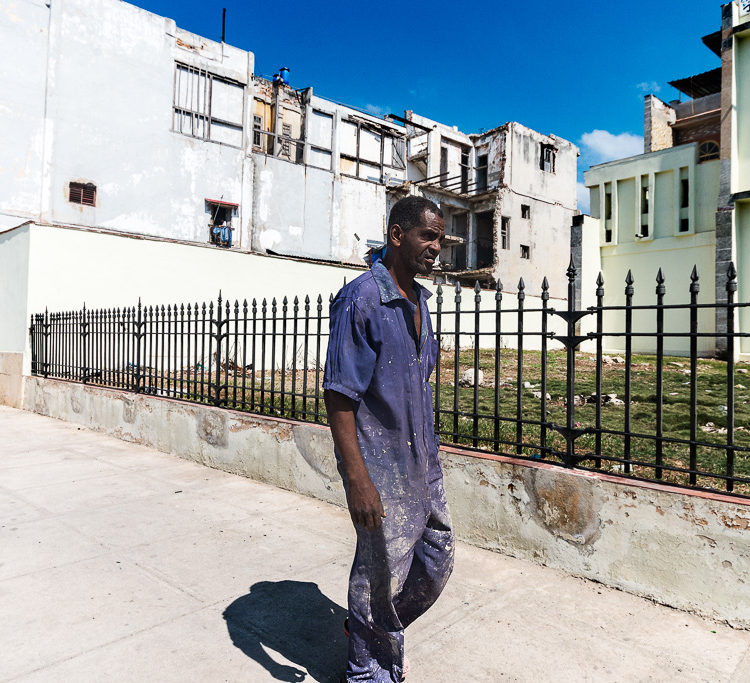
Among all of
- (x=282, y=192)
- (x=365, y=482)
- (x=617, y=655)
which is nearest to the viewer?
(x=365, y=482)

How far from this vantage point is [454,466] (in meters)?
3.96

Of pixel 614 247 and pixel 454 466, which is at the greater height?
pixel 614 247


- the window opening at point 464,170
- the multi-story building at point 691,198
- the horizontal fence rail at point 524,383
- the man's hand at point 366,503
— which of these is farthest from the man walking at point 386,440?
the window opening at point 464,170

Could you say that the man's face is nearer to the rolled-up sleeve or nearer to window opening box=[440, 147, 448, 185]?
the rolled-up sleeve

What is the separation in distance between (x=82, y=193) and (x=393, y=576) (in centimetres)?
2197

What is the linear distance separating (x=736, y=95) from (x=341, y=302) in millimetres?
22725

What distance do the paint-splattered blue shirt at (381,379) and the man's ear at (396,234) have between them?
0.51 feet

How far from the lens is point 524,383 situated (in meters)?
10.2

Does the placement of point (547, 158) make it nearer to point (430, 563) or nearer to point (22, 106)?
point (22, 106)

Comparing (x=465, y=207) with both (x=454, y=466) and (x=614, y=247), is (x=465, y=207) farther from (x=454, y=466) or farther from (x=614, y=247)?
(x=454, y=466)

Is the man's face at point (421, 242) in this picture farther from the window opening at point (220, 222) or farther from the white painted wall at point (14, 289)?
the window opening at point (220, 222)

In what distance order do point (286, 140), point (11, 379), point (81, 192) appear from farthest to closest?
point (286, 140) < point (81, 192) < point (11, 379)

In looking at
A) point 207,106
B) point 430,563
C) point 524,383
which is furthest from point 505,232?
point 430,563

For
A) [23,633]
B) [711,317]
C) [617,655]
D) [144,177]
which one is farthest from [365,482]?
[144,177]
